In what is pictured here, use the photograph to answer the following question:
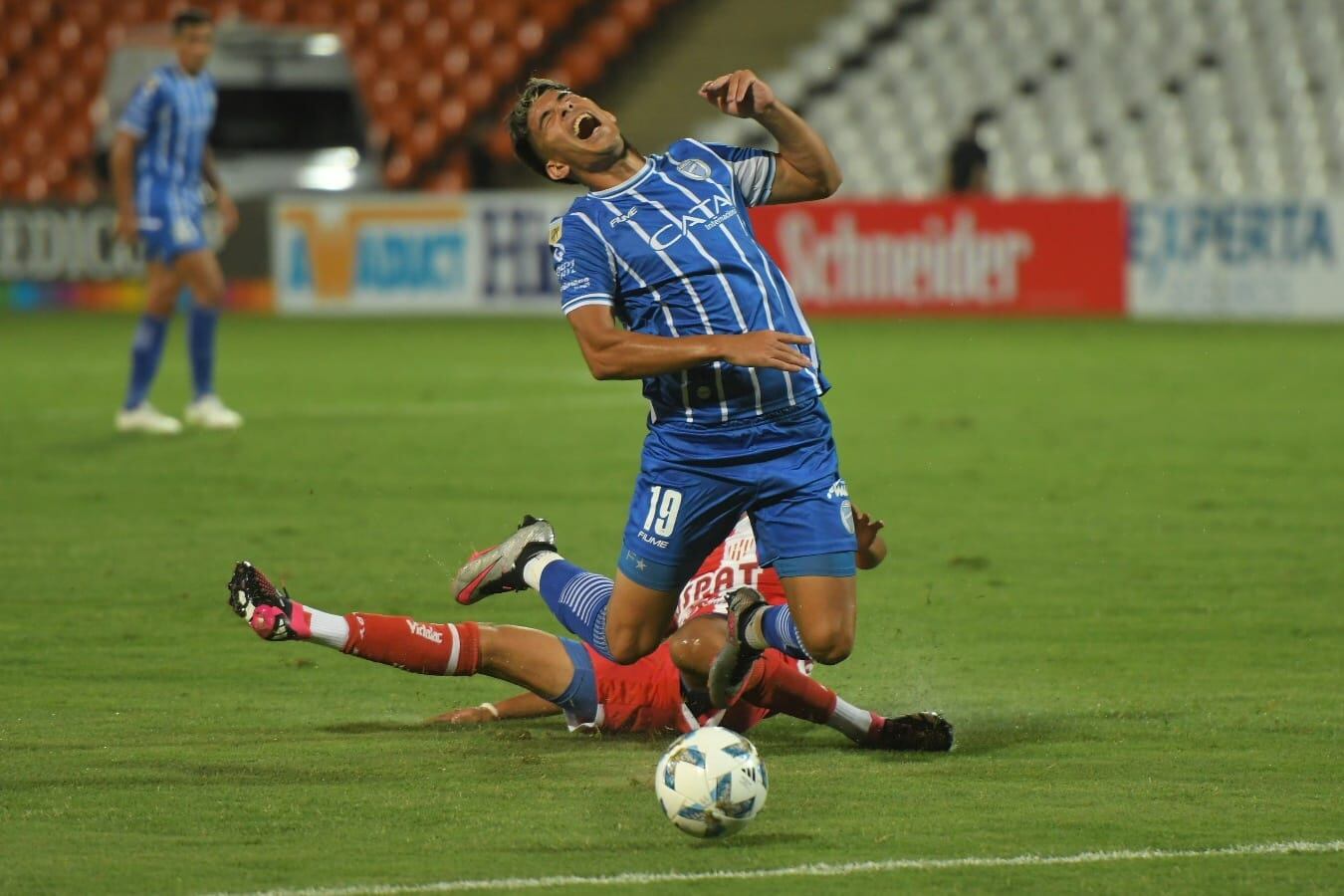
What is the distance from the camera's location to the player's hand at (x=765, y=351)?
185 inches

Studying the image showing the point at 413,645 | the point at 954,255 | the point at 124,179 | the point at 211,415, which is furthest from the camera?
the point at 954,255

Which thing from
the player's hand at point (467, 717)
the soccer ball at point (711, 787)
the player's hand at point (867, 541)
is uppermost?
the player's hand at point (867, 541)

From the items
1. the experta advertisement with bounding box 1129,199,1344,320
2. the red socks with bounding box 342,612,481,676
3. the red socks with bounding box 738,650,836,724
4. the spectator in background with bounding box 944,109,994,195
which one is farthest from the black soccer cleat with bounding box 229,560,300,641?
the spectator in background with bounding box 944,109,994,195

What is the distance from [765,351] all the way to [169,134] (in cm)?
772

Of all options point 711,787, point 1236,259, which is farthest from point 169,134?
point 1236,259

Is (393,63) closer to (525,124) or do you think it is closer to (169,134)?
(169,134)

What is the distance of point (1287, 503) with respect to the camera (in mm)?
9188

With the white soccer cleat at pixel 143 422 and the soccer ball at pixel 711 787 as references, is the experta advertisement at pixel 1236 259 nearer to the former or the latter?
the white soccer cleat at pixel 143 422

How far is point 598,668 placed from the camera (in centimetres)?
534

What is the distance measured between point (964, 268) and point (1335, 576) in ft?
41.7

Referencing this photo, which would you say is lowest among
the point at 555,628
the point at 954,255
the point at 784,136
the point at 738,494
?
the point at 555,628

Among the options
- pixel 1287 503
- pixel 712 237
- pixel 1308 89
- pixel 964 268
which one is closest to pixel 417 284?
pixel 964 268

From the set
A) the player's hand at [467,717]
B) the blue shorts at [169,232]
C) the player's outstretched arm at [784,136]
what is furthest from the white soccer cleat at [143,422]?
the player's outstretched arm at [784,136]

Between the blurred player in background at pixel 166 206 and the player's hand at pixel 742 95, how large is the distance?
22.6ft
